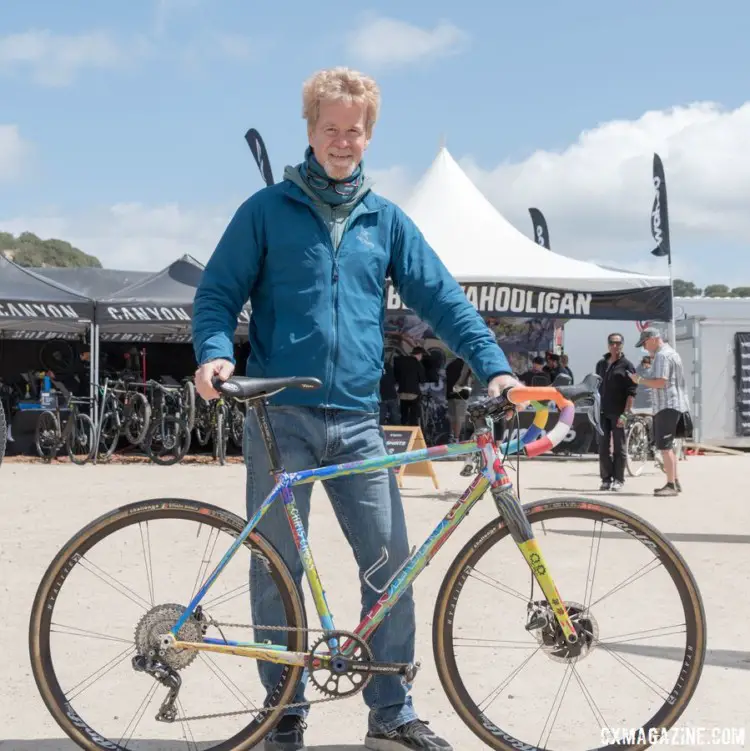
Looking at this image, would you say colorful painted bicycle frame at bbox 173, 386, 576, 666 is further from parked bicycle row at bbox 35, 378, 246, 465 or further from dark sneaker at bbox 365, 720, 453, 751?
parked bicycle row at bbox 35, 378, 246, 465

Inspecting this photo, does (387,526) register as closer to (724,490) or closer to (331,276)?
(331,276)

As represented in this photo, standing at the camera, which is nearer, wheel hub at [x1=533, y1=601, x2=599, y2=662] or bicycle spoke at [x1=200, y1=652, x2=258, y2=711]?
wheel hub at [x1=533, y1=601, x2=599, y2=662]

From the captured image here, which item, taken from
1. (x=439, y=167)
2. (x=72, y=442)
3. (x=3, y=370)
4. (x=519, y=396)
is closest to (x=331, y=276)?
(x=519, y=396)

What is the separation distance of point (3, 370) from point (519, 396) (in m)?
18.1

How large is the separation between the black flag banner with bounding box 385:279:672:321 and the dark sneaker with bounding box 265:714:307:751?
1259 cm

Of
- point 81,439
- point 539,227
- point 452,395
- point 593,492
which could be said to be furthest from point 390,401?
point 539,227

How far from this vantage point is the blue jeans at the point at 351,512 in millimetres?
3229

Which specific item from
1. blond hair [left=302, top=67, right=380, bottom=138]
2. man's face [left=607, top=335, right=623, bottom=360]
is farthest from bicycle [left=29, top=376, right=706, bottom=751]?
man's face [left=607, top=335, right=623, bottom=360]

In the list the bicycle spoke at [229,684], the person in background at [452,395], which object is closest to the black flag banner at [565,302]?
the person in background at [452,395]

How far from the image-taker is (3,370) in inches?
777

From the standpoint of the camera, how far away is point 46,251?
266 ft

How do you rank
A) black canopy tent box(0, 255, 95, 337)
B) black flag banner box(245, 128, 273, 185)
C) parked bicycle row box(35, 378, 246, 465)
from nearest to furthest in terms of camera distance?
black canopy tent box(0, 255, 95, 337)
parked bicycle row box(35, 378, 246, 465)
black flag banner box(245, 128, 273, 185)

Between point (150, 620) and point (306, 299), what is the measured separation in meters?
1.00

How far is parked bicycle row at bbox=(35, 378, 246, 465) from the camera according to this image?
15.9 metres
